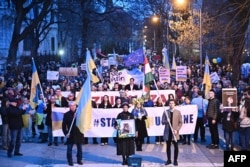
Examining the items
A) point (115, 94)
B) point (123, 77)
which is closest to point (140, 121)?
point (115, 94)

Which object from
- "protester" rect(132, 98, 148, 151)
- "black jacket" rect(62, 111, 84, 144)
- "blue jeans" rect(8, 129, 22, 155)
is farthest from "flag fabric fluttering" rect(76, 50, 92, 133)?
"protester" rect(132, 98, 148, 151)

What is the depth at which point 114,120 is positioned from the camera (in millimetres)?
18344

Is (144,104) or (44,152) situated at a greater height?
(144,104)

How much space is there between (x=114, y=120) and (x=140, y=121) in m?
1.34

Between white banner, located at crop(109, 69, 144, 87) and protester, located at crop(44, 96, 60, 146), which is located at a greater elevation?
white banner, located at crop(109, 69, 144, 87)

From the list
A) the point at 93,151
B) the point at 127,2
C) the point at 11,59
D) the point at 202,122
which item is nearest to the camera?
the point at 93,151

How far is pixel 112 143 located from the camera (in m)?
19.0

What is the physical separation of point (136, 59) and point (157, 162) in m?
11.1

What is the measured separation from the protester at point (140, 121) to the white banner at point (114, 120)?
107cm

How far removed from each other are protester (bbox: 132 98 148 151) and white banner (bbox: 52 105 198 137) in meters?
1.07

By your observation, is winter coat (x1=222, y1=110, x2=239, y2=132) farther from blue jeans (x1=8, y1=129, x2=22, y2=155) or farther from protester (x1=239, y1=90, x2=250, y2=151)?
blue jeans (x1=8, y1=129, x2=22, y2=155)

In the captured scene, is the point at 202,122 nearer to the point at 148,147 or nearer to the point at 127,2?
the point at 148,147

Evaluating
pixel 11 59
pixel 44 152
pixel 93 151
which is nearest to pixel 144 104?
pixel 93 151

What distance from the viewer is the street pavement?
1488 cm
